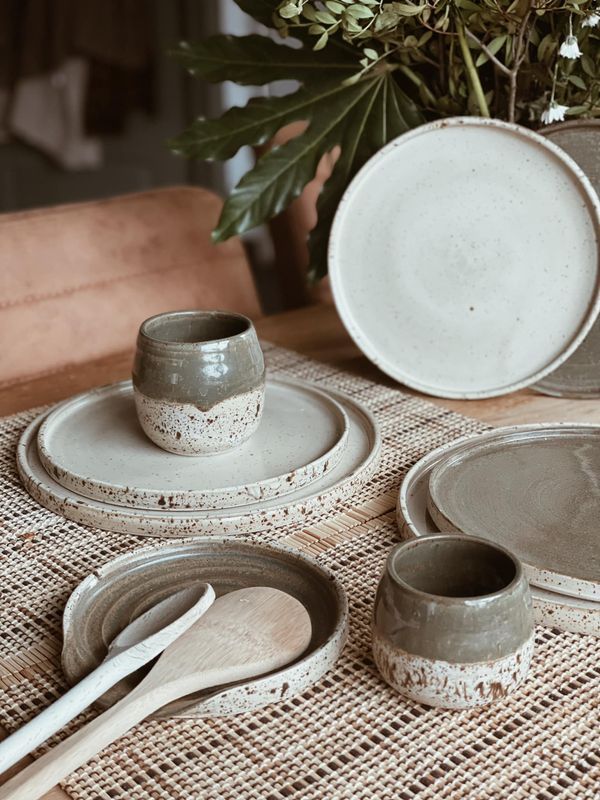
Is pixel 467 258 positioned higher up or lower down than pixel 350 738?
higher up

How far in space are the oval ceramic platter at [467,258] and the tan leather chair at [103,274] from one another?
41 centimetres

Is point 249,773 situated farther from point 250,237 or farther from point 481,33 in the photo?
point 250,237

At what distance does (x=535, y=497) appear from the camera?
0.77 m

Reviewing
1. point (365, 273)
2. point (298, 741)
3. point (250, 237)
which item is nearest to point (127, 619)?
point (298, 741)

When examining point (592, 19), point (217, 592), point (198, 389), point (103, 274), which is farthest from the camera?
point (103, 274)

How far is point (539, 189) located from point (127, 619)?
0.67 m

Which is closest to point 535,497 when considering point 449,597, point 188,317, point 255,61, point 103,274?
point 449,597

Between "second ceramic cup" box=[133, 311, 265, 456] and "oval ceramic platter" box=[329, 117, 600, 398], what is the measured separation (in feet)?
0.92

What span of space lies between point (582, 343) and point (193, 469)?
0.50m

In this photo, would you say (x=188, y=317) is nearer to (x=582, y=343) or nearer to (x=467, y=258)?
(x=467, y=258)

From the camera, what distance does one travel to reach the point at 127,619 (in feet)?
2.11

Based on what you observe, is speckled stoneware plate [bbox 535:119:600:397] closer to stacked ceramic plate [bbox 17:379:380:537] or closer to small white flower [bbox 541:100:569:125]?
small white flower [bbox 541:100:569:125]

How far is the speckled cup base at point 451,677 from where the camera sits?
55 cm

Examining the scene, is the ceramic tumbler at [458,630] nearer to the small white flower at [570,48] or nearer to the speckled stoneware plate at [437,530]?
the speckled stoneware plate at [437,530]
